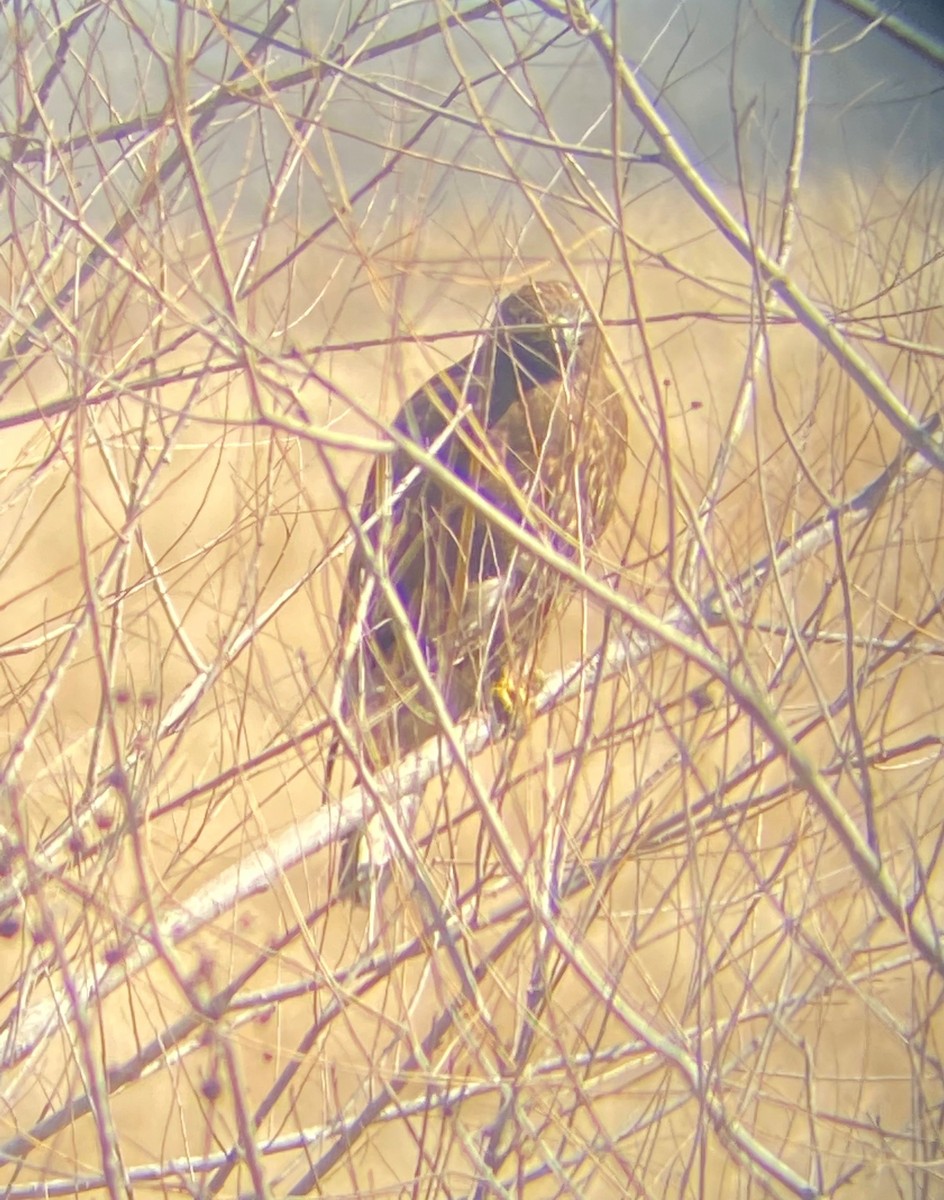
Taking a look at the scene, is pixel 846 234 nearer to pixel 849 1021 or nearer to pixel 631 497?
pixel 631 497

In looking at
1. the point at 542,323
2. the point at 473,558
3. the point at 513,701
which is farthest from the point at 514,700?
the point at 542,323

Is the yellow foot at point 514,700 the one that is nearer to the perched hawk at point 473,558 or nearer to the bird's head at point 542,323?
the perched hawk at point 473,558

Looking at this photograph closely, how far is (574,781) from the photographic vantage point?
3.92 ft

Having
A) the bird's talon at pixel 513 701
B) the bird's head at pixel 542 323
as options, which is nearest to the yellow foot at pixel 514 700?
the bird's talon at pixel 513 701

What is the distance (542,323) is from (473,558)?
0.35 m

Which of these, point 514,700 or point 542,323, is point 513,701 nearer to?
point 514,700

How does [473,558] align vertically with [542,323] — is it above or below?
below

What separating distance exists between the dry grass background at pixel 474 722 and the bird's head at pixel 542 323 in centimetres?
11

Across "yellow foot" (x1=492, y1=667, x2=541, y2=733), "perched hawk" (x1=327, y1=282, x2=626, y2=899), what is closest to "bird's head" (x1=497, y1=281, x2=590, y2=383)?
"perched hawk" (x1=327, y1=282, x2=626, y2=899)

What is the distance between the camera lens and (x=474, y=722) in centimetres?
153

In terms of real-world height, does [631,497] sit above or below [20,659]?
below

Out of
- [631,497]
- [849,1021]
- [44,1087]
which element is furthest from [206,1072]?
[631,497]

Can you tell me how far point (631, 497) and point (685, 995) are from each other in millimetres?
678

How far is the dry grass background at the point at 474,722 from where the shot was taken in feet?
3.59
